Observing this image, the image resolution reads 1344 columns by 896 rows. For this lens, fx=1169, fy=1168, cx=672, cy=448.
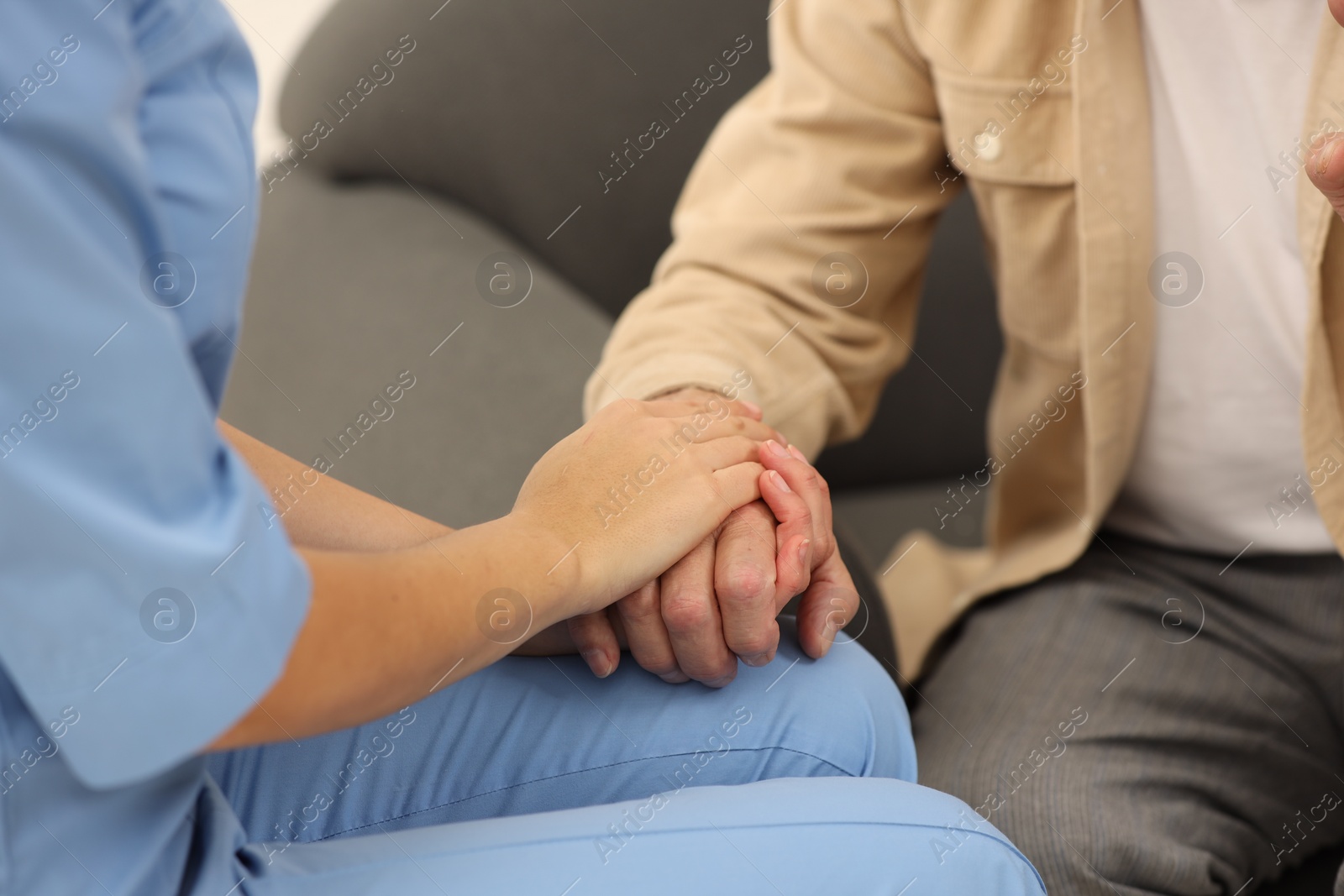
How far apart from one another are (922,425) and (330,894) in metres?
1.12

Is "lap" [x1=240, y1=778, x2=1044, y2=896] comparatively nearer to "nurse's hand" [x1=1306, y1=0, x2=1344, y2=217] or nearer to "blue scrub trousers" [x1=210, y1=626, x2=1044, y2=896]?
"blue scrub trousers" [x1=210, y1=626, x2=1044, y2=896]

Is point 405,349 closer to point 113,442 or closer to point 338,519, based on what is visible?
point 338,519

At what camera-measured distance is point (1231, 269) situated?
2.69 feet

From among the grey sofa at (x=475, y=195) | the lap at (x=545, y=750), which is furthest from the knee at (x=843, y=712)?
the grey sofa at (x=475, y=195)

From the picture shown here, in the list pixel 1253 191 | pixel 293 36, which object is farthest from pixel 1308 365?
pixel 293 36

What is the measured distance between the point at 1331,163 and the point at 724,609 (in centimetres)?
39

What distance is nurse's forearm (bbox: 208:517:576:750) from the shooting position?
0.40 meters

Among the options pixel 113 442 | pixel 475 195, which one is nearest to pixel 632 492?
pixel 113 442

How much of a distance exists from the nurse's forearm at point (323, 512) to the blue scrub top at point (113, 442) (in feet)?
0.68

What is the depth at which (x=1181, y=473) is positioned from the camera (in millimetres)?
899

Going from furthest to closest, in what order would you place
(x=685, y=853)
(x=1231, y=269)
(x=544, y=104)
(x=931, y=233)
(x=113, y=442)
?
(x=544, y=104) → (x=931, y=233) → (x=1231, y=269) → (x=685, y=853) → (x=113, y=442)

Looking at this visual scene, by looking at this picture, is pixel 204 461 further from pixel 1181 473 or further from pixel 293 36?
pixel 293 36

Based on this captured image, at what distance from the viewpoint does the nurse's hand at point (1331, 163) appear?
60 centimetres

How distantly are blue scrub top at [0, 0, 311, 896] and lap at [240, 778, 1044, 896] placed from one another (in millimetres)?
115
